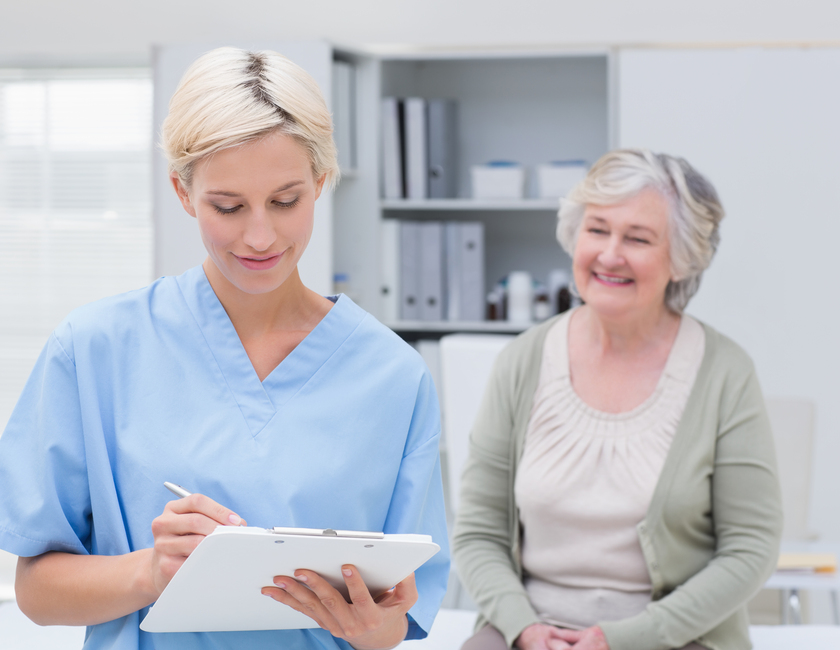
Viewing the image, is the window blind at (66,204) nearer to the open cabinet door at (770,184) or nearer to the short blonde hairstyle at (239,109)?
the open cabinet door at (770,184)

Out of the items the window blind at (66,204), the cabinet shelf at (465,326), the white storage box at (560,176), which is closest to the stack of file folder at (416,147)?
the white storage box at (560,176)

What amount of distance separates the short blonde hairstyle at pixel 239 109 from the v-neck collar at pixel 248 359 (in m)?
0.15

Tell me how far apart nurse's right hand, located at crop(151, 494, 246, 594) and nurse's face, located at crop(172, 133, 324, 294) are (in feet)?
0.79

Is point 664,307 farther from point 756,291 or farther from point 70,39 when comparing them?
point 70,39

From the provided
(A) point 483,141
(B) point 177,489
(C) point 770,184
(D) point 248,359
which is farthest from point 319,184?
(A) point 483,141

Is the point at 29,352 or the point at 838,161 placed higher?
the point at 838,161

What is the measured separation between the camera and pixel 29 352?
3225 millimetres

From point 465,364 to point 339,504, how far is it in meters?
1.29

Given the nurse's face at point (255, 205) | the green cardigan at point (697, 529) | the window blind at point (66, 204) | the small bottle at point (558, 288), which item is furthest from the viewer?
the window blind at point (66, 204)

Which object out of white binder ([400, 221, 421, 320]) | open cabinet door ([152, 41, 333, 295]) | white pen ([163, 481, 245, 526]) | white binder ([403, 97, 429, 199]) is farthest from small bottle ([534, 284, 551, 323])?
white pen ([163, 481, 245, 526])

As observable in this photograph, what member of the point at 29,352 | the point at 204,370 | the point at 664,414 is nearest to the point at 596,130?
the point at 664,414

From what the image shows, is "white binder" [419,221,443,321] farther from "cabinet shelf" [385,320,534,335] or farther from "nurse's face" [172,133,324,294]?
"nurse's face" [172,133,324,294]

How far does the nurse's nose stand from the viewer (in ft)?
2.80

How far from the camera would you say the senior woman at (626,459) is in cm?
143
